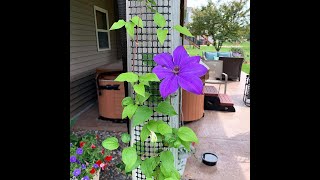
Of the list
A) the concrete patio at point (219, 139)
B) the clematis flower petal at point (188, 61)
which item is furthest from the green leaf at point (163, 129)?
the concrete patio at point (219, 139)

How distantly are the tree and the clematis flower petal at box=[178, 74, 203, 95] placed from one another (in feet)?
40.2

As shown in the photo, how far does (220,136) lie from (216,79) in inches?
93.5

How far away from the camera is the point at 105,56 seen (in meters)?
5.84

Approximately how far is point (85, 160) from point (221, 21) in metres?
12.2

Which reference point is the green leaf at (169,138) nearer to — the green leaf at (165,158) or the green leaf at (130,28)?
the green leaf at (165,158)

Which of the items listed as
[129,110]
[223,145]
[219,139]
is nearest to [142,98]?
[129,110]

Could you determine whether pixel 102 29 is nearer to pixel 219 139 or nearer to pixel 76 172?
pixel 219 139

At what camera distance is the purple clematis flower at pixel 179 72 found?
667 millimetres

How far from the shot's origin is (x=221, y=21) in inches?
498

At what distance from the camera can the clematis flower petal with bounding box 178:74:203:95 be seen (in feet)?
2.13

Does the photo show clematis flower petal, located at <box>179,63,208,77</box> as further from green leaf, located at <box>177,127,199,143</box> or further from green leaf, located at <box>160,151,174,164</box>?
green leaf, located at <box>160,151,174,164</box>

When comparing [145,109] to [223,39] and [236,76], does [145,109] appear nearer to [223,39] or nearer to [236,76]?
[236,76]

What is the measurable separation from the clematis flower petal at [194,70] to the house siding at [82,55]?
376 centimetres
